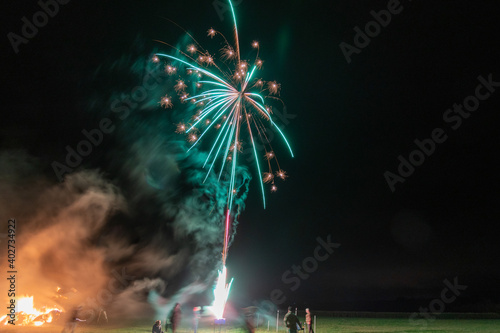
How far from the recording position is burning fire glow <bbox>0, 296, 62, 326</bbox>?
2539 cm

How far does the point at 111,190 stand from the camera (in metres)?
30.5

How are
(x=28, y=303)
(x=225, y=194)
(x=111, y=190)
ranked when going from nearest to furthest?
(x=225, y=194)
(x=28, y=303)
(x=111, y=190)

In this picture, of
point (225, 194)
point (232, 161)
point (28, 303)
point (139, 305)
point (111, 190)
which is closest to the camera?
point (232, 161)

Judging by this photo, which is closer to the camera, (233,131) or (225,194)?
(233,131)

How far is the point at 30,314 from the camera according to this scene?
2619 centimetres

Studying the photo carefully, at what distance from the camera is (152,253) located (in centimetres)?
3388

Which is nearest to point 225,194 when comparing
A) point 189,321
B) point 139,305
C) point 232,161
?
point 232,161

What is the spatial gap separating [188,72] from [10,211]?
1671 centimetres

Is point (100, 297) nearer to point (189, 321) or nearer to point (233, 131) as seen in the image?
point (189, 321)

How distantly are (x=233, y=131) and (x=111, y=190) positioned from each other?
1287cm

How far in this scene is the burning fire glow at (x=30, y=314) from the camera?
25.4 m

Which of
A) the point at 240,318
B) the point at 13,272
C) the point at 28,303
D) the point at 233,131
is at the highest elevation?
the point at 233,131

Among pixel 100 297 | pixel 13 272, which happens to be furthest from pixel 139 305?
pixel 13 272

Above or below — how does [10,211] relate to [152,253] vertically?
above
